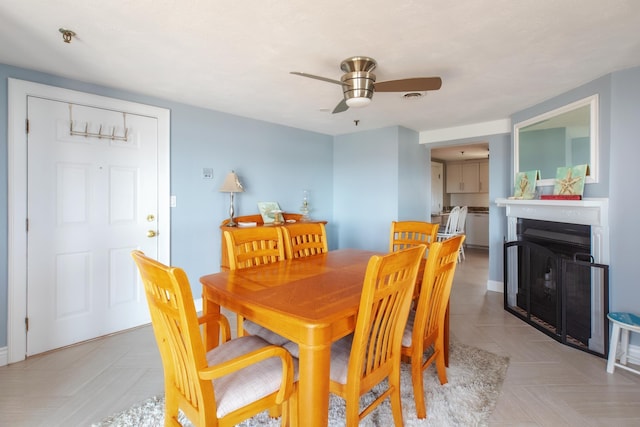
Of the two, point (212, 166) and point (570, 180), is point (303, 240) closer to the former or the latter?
point (212, 166)

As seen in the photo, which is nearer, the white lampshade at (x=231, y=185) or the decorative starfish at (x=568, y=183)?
the decorative starfish at (x=568, y=183)

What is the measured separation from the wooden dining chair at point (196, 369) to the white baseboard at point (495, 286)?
11.4ft

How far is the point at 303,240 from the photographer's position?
241 cm

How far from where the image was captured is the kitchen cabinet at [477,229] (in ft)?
22.1

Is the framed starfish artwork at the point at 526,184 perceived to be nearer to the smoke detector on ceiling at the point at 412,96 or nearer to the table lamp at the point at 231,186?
the smoke detector on ceiling at the point at 412,96

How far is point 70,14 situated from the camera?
1576 millimetres

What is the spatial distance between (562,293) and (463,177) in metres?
5.13

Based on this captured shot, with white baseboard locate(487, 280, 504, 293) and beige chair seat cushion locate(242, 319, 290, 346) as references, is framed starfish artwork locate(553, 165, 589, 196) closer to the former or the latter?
white baseboard locate(487, 280, 504, 293)

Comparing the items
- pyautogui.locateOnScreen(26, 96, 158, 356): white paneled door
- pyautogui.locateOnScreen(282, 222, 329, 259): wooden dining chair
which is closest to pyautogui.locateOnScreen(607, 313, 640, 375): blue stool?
pyautogui.locateOnScreen(282, 222, 329, 259): wooden dining chair

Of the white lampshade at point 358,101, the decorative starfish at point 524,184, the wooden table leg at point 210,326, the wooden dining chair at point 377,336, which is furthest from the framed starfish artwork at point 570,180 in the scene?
the wooden table leg at point 210,326

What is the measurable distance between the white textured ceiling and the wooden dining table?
4.46ft

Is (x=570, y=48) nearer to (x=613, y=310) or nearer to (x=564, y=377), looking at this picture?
(x=613, y=310)

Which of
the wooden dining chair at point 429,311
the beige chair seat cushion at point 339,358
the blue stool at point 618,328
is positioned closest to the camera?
the beige chair seat cushion at point 339,358

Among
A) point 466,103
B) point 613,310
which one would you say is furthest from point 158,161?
point 613,310
